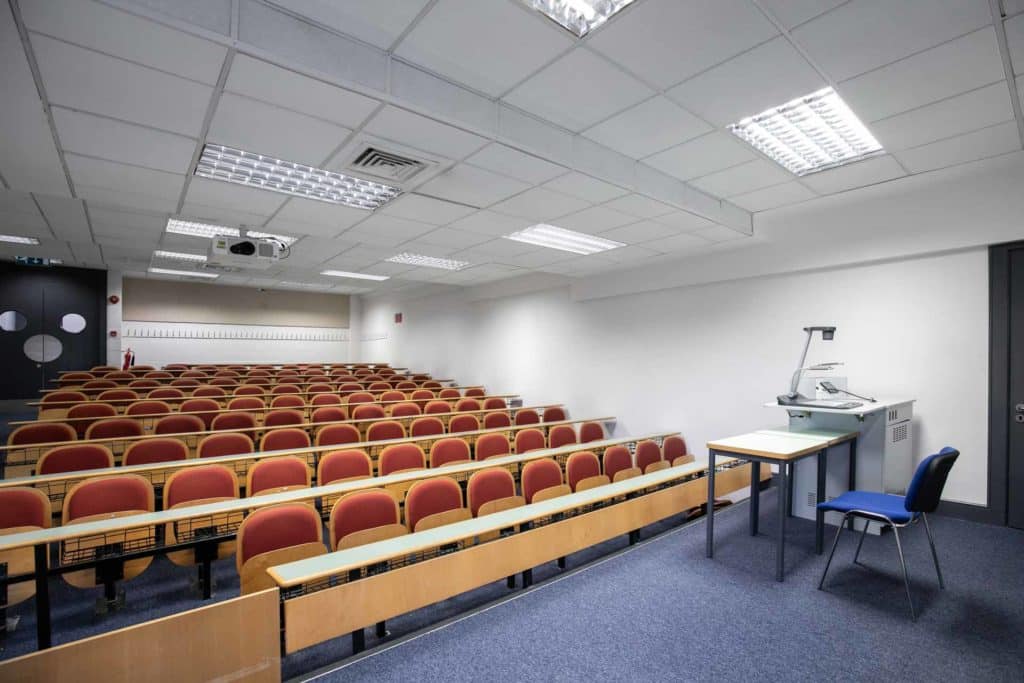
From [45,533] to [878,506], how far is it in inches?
183

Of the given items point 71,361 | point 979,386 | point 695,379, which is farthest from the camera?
point 71,361

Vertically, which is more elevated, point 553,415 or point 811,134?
point 811,134

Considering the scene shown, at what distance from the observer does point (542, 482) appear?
3922mm

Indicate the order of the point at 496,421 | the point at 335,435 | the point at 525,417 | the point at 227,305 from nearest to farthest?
1. the point at 335,435
2. the point at 496,421
3. the point at 525,417
4. the point at 227,305

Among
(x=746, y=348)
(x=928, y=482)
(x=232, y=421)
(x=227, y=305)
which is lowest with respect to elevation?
(x=232, y=421)

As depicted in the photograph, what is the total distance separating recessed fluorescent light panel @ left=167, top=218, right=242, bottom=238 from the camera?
225 inches

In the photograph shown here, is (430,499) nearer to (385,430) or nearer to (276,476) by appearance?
(276,476)

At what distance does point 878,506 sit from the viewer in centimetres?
296

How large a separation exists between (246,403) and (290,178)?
4.18 metres

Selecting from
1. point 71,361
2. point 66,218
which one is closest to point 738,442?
point 66,218

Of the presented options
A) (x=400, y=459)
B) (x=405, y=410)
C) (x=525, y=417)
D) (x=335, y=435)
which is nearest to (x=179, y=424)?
(x=335, y=435)

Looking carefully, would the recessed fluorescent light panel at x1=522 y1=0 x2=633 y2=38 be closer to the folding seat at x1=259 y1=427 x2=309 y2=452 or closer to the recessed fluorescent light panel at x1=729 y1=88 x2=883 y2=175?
the recessed fluorescent light panel at x1=729 y1=88 x2=883 y2=175

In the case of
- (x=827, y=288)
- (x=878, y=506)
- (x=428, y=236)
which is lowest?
(x=878, y=506)

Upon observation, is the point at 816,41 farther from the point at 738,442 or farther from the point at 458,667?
the point at 458,667
